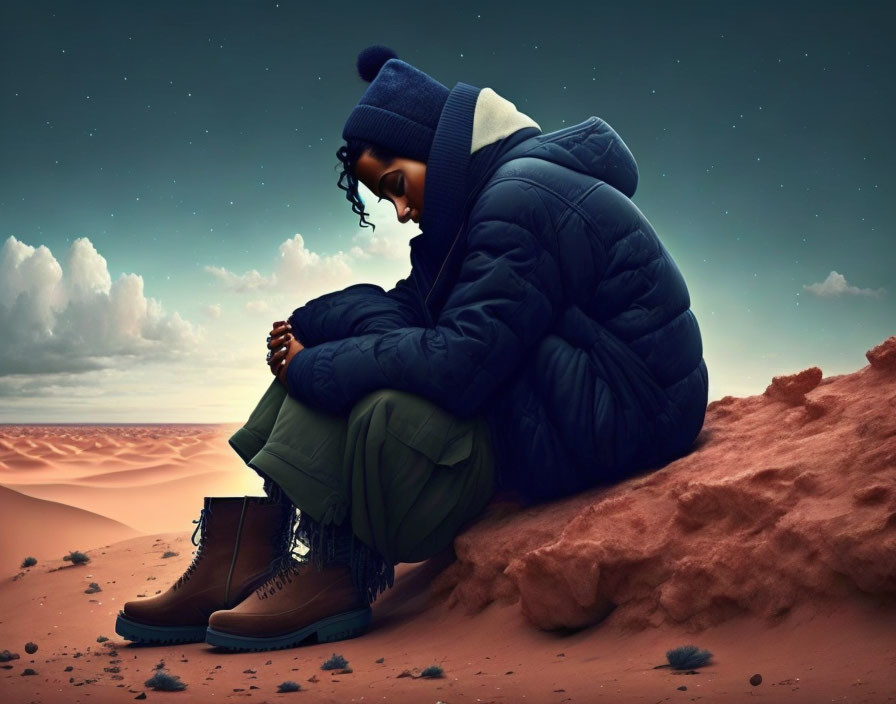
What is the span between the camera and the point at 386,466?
352 cm

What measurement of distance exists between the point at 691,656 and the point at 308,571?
172cm

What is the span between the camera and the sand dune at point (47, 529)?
7.49 metres

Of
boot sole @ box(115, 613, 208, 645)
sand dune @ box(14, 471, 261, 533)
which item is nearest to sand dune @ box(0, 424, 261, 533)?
sand dune @ box(14, 471, 261, 533)

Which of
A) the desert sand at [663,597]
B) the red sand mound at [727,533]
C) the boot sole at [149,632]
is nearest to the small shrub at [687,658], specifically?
the desert sand at [663,597]

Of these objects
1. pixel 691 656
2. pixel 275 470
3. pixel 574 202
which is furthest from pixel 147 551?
pixel 691 656

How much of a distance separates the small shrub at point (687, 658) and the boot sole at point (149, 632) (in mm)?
2282

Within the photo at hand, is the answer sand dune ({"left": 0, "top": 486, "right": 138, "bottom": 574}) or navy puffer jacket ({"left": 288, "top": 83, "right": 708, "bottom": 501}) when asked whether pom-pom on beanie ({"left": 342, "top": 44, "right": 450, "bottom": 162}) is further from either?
sand dune ({"left": 0, "top": 486, "right": 138, "bottom": 574})

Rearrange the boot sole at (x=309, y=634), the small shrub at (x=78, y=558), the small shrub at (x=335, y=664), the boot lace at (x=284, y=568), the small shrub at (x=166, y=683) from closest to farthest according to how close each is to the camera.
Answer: the small shrub at (x=166, y=683) < the small shrub at (x=335, y=664) < the boot sole at (x=309, y=634) < the boot lace at (x=284, y=568) < the small shrub at (x=78, y=558)

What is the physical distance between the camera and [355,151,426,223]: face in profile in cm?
389

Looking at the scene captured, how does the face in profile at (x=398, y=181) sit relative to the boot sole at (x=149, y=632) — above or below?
above

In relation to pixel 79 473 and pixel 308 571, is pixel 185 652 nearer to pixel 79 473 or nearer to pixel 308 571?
pixel 308 571

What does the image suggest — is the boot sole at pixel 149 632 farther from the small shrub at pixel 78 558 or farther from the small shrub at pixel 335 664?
the small shrub at pixel 78 558

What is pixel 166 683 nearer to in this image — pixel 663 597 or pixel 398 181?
pixel 663 597

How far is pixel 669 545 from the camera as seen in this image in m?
3.13
